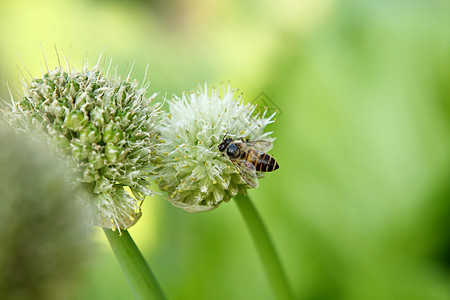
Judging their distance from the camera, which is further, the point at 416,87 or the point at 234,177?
the point at 416,87

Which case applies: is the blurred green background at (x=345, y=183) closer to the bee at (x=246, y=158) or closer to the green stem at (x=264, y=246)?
the green stem at (x=264, y=246)

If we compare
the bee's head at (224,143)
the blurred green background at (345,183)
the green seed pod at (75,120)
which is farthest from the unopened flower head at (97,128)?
the blurred green background at (345,183)

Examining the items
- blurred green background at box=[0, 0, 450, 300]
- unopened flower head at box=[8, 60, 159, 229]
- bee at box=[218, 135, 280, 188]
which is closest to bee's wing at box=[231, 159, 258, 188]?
bee at box=[218, 135, 280, 188]

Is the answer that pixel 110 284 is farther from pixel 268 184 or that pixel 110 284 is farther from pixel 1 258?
pixel 1 258

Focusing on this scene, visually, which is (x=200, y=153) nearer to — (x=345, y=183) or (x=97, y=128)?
(x=97, y=128)

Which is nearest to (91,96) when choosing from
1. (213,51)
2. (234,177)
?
(234,177)

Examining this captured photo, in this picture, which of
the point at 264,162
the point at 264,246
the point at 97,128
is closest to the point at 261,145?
the point at 264,162
